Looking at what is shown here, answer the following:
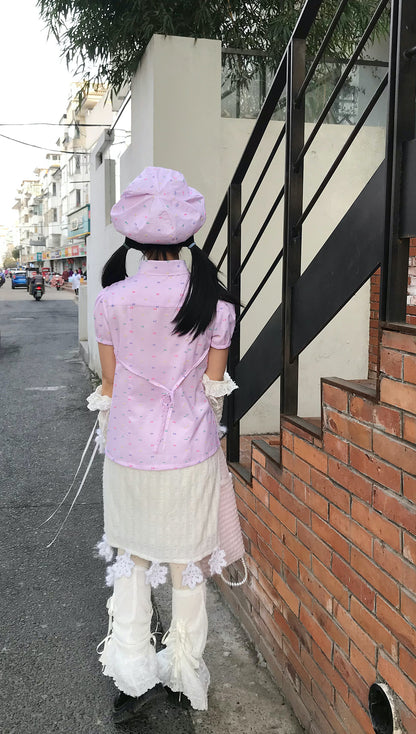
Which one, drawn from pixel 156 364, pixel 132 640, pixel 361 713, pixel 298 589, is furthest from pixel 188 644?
pixel 156 364

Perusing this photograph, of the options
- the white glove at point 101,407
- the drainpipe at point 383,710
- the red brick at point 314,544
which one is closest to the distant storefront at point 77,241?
the white glove at point 101,407

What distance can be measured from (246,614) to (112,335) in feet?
4.68

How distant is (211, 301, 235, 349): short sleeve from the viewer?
2070 millimetres

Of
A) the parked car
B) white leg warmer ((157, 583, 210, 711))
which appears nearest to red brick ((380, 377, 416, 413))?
white leg warmer ((157, 583, 210, 711))

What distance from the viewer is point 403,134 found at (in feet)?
5.15

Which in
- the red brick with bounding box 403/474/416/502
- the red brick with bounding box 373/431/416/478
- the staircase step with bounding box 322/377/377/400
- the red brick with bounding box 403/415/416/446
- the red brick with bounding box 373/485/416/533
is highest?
the staircase step with bounding box 322/377/377/400

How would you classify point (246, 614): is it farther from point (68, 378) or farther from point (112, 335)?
point (68, 378)

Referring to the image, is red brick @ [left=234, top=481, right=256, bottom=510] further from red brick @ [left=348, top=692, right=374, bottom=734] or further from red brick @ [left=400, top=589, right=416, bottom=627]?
red brick @ [left=400, top=589, right=416, bottom=627]

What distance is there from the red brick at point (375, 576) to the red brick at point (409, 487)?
231 millimetres

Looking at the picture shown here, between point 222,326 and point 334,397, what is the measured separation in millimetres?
447

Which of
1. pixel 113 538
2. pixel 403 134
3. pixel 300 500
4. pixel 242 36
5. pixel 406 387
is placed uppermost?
pixel 242 36

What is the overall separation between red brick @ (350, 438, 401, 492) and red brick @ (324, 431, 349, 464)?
43 millimetres

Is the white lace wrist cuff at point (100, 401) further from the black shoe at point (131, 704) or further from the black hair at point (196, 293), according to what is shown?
the black shoe at point (131, 704)

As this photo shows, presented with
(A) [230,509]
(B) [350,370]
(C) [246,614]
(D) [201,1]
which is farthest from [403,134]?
(D) [201,1]
